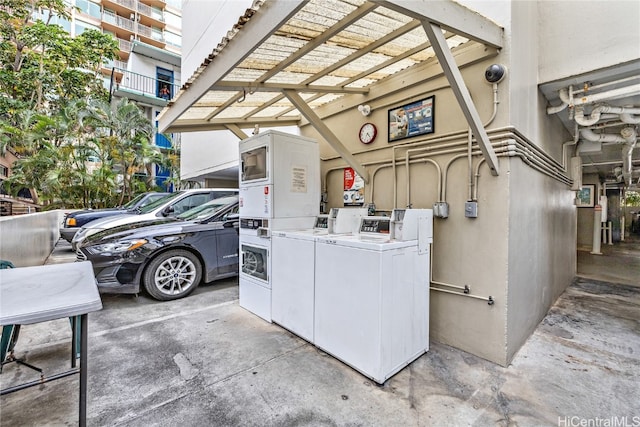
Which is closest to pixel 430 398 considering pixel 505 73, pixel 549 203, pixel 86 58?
pixel 505 73

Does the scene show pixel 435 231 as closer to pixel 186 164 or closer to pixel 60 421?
pixel 60 421

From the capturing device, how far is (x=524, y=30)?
8.73ft

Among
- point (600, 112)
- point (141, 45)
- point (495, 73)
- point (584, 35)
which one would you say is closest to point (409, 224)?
point (495, 73)

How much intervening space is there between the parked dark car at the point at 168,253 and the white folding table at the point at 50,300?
1681 millimetres

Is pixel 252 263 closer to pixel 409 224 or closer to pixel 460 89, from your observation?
pixel 409 224

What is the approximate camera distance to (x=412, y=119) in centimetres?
304

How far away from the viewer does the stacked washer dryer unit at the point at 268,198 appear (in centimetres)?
318

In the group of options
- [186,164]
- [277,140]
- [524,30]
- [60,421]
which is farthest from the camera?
[186,164]

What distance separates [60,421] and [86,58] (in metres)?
14.4

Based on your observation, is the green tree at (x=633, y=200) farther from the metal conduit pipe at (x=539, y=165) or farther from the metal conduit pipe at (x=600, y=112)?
the metal conduit pipe at (x=600, y=112)

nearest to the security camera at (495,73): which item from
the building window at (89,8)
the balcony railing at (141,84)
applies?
the balcony railing at (141,84)

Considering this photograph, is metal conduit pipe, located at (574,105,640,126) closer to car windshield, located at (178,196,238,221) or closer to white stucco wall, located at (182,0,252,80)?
car windshield, located at (178,196,238,221)

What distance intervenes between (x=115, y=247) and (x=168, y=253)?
1.94 ft

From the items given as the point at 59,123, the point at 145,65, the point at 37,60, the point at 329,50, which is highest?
the point at 145,65
